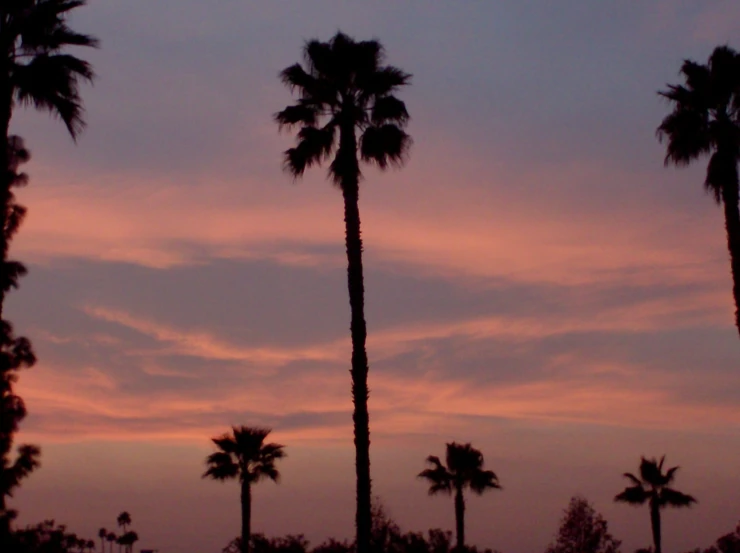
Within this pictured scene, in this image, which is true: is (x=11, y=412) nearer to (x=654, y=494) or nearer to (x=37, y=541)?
(x=37, y=541)

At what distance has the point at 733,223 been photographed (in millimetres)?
37375

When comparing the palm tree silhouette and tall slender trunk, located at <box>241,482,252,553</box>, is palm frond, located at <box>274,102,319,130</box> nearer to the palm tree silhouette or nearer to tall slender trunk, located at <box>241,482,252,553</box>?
the palm tree silhouette

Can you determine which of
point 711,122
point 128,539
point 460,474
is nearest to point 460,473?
point 460,474

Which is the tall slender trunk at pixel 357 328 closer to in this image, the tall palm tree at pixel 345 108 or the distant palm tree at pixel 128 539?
the tall palm tree at pixel 345 108

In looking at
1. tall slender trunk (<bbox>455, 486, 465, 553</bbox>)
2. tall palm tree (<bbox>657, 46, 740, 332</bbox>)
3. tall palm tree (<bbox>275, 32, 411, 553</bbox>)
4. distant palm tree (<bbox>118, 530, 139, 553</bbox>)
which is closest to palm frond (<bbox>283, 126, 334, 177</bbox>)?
tall palm tree (<bbox>275, 32, 411, 553</bbox>)

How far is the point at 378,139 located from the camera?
3666 cm

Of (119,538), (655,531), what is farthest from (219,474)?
(119,538)

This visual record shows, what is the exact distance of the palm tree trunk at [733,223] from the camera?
36500 millimetres

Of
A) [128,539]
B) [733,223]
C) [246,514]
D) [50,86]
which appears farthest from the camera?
[128,539]

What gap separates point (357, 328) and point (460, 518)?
35559 mm

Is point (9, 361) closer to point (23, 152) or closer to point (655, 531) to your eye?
point (23, 152)

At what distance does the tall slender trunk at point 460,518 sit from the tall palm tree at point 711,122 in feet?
105

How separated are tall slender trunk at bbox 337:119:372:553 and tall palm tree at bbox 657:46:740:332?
12426mm

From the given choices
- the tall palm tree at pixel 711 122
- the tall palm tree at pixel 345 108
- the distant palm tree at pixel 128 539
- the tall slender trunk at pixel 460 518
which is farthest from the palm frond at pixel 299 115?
the distant palm tree at pixel 128 539
